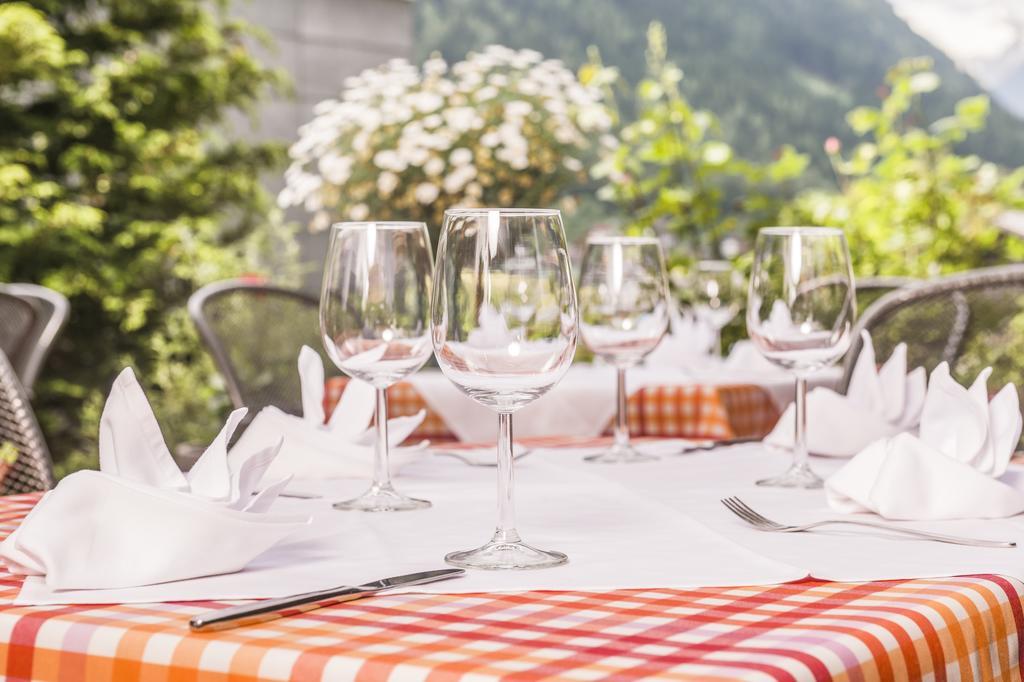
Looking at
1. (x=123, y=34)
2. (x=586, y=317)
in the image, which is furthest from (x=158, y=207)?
(x=586, y=317)

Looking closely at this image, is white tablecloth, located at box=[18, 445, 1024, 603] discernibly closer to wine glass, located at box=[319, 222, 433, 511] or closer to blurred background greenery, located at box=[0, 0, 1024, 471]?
wine glass, located at box=[319, 222, 433, 511]

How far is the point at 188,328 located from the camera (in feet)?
22.1

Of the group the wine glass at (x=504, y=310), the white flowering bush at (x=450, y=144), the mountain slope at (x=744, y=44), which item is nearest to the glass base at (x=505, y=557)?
the wine glass at (x=504, y=310)

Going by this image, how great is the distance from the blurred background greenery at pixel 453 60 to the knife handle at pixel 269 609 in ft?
11.2

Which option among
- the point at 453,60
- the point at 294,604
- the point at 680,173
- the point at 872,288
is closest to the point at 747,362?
the point at 872,288

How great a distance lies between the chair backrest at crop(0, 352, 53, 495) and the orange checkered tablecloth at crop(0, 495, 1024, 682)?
0.92m

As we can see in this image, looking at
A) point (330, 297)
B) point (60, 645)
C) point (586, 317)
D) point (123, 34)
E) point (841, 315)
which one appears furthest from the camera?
point (123, 34)

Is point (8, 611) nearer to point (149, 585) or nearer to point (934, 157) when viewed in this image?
point (149, 585)

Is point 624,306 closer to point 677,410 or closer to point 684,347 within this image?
point 677,410

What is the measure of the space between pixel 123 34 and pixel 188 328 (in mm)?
1495

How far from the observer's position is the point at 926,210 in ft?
17.7

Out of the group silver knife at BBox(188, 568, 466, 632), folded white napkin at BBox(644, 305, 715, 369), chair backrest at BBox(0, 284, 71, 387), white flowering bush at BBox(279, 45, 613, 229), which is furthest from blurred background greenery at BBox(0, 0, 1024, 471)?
silver knife at BBox(188, 568, 466, 632)

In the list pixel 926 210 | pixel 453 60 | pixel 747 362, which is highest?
pixel 453 60

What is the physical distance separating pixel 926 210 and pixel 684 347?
8.84 feet
